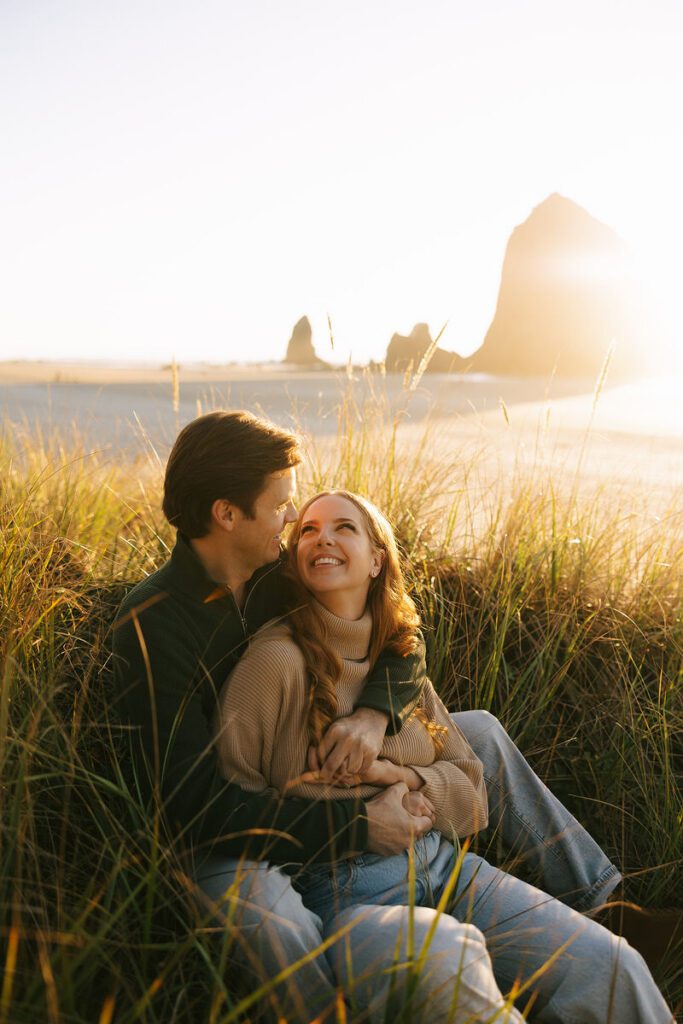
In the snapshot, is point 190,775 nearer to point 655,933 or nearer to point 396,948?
point 396,948

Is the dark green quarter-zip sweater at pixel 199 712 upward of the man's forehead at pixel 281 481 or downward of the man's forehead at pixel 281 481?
downward

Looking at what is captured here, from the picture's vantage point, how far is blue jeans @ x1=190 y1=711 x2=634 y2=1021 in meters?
1.85

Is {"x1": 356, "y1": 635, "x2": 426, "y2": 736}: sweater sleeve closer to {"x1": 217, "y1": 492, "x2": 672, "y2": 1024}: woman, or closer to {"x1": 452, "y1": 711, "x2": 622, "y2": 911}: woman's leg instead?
{"x1": 217, "y1": 492, "x2": 672, "y2": 1024}: woman

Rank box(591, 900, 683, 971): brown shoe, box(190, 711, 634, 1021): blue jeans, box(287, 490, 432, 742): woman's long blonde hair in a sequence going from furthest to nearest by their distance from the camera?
box(591, 900, 683, 971): brown shoe, box(287, 490, 432, 742): woman's long blonde hair, box(190, 711, 634, 1021): blue jeans

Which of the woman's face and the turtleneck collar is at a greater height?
the woman's face

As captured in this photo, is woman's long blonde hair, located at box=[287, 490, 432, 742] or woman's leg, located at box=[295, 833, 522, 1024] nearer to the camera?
woman's leg, located at box=[295, 833, 522, 1024]

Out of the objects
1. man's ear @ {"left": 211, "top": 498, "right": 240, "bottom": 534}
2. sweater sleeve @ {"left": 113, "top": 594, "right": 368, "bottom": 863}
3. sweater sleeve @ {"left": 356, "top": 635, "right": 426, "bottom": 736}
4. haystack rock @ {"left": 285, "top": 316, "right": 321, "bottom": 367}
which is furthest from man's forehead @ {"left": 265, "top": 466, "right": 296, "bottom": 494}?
haystack rock @ {"left": 285, "top": 316, "right": 321, "bottom": 367}

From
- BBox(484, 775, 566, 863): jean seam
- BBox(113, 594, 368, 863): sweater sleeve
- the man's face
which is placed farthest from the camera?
BBox(484, 775, 566, 863): jean seam

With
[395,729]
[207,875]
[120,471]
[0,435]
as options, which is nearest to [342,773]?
[395,729]

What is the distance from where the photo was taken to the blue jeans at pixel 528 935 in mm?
2109

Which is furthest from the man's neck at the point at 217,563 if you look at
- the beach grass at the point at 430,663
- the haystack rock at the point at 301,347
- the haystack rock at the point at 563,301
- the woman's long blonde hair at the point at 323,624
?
the haystack rock at the point at 301,347

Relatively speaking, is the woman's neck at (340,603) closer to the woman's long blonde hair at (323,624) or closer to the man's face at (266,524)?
the woman's long blonde hair at (323,624)

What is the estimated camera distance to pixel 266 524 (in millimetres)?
2484

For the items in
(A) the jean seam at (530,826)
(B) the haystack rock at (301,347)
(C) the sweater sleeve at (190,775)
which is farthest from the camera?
(B) the haystack rock at (301,347)
